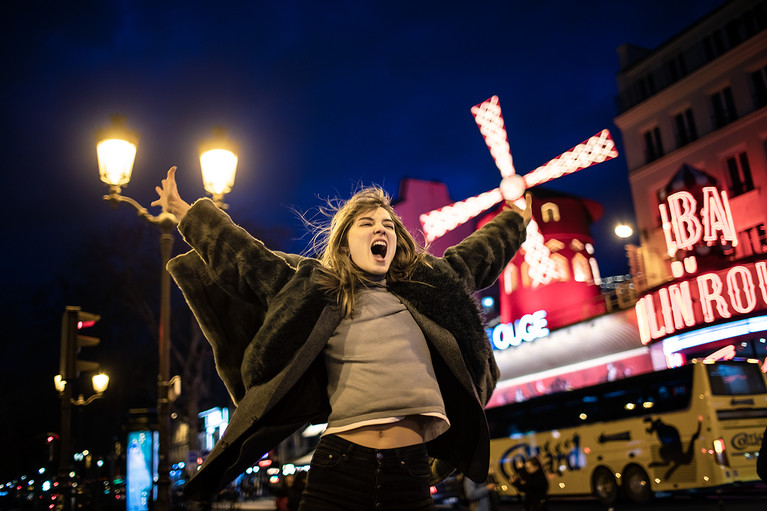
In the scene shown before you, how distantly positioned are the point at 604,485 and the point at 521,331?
35.6 feet

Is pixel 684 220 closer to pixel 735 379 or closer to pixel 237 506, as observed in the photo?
pixel 735 379

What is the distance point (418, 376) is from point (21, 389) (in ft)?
107

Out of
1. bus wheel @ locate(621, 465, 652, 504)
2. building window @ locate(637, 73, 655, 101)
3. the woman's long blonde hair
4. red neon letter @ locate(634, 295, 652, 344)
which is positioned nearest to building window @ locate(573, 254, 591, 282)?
building window @ locate(637, 73, 655, 101)

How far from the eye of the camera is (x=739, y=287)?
688 inches

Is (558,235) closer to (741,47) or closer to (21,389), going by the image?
(741,47)

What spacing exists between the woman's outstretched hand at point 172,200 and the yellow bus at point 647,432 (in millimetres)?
11558

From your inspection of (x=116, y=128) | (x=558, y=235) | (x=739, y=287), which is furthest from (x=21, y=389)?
(x=739, y=287)

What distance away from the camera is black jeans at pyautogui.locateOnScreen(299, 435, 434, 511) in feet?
8.09

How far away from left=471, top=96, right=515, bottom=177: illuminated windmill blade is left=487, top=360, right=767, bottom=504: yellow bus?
10.9 meters

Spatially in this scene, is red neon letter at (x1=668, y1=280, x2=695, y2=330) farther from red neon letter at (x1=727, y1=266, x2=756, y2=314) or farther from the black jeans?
the black jeans

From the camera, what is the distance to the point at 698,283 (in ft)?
57.2

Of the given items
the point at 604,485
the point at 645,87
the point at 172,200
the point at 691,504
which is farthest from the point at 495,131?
the point at 172,200

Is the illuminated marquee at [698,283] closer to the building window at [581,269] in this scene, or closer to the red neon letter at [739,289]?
the red neon letter at [739,289]

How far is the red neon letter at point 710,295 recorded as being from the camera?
17.0m
